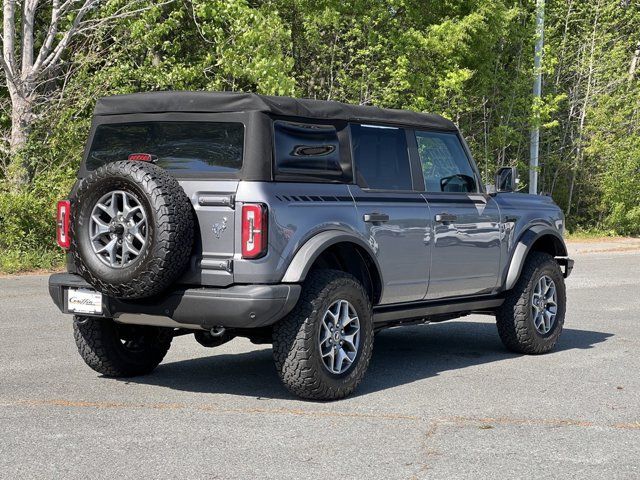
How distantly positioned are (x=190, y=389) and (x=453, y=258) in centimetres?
231

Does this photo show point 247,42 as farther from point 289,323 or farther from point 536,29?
point 289,323

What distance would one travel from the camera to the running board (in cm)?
831

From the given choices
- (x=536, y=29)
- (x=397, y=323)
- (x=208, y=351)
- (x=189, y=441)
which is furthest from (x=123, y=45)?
(x=189, y=441)

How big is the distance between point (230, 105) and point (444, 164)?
2.36 meters

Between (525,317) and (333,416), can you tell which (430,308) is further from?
(333,416)

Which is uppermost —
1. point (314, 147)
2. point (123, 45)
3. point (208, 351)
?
point (123, 45)

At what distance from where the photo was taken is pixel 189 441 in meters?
6.28

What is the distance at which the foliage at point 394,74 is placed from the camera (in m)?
20.5

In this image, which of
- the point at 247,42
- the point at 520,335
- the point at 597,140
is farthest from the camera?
the point at 597,140

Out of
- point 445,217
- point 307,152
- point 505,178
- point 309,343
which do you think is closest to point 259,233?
point 309,343

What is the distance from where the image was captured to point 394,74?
2619cm

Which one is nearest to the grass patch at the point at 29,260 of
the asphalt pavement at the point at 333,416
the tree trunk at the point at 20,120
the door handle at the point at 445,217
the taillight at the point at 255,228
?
the tree trunk at the point at 20,120

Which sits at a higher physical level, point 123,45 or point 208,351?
point 123,45

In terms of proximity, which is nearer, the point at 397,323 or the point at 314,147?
the point at 314,147
